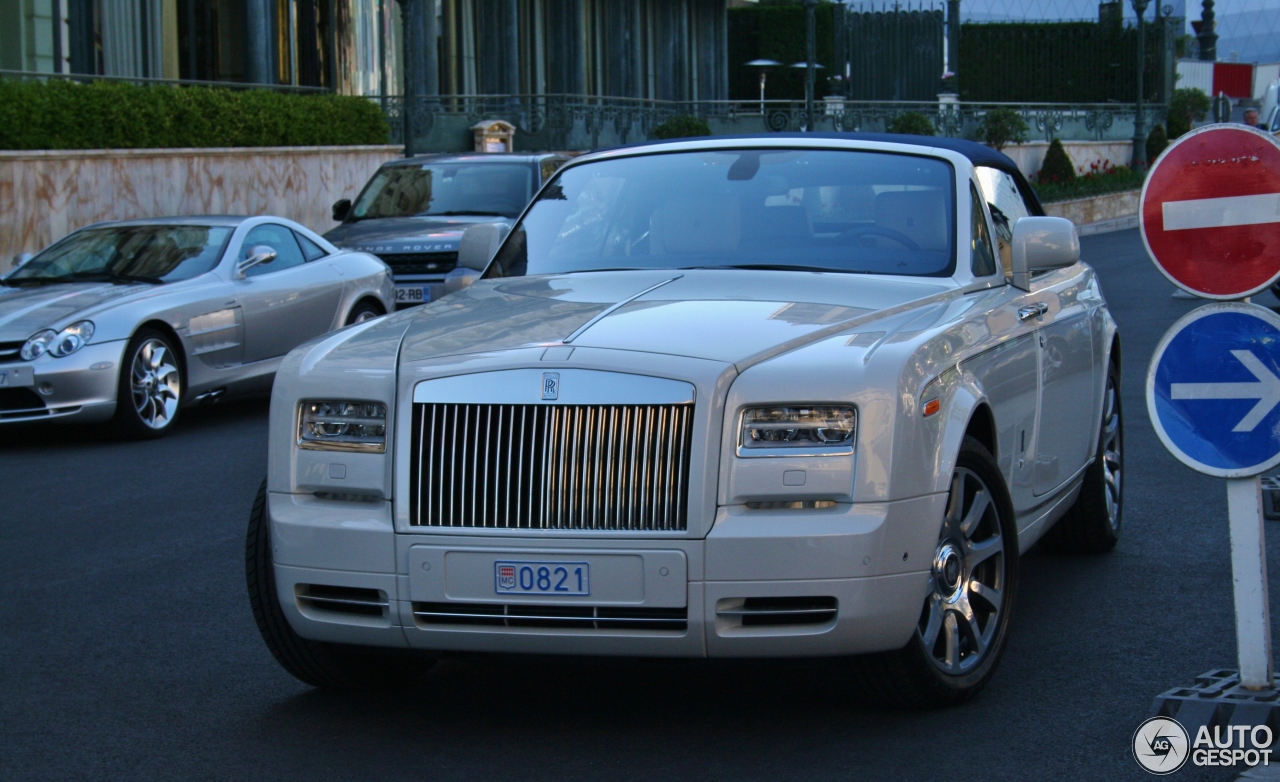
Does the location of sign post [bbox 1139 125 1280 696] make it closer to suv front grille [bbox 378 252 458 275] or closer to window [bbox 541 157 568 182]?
suv front grille [bbox 378 252 458 275]

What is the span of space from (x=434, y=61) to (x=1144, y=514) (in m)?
31.9

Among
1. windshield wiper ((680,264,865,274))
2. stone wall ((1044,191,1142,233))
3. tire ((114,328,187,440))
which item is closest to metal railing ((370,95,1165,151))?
stone wall ((1044,191,1142,233))

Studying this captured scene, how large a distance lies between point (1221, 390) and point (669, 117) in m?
39.4

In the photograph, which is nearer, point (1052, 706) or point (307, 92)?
point (1052, 706)

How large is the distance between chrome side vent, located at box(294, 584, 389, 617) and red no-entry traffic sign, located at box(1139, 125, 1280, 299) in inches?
93.1

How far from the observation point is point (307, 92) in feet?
99.1

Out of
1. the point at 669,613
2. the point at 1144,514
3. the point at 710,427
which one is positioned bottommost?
the point at 1144,514

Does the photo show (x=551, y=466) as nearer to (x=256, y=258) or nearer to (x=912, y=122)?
(x=256, y=258)

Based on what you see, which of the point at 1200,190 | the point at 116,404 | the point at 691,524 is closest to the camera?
the point at 691,524

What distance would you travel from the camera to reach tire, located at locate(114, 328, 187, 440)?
451 inches

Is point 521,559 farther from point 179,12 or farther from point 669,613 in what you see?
point 179,12

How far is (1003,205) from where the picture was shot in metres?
6.82

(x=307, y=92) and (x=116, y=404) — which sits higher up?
(x=307, y=92)

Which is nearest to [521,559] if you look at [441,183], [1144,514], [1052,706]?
[1052,706]
